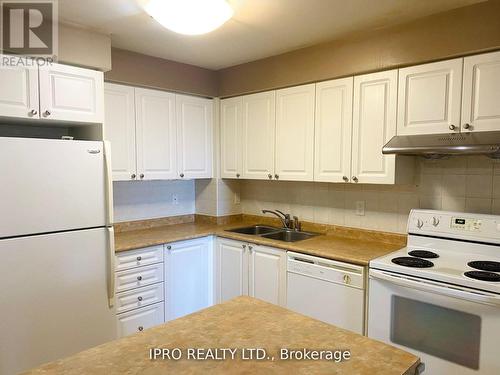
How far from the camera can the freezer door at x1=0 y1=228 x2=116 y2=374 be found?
200 centimetres

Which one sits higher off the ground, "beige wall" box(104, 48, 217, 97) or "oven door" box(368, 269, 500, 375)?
"beige wall" box(104, 48, 217, 97)

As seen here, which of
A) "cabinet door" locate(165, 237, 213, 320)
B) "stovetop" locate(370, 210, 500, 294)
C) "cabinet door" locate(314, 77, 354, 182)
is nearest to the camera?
"stovetop" locate(370, 210, 500, 294)

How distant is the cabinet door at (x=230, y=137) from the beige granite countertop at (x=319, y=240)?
1.88ft

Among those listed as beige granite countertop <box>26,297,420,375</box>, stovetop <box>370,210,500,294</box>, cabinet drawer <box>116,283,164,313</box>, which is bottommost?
cabinet drawer <box>116,283,164,313</box>

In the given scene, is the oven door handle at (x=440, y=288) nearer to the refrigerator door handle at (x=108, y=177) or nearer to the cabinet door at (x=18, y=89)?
the refrigerator door handle at (x=108, y=177)

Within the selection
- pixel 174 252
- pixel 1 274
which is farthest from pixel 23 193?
pixel 174 252

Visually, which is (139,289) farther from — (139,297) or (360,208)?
(360,208)

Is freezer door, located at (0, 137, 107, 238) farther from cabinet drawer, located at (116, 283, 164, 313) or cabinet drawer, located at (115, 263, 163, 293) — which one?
cabinet drawer, located at (116, 283, 164, 313)

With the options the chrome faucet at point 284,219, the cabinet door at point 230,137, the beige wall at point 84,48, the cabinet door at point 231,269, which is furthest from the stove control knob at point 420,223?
the beige wall at point 84,48

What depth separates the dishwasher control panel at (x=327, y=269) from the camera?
7.51ft

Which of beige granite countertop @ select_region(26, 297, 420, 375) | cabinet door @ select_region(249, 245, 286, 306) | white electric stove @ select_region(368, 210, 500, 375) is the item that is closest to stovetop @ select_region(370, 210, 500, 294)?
white electric stove @ select_region(368, 210, 500, 375)

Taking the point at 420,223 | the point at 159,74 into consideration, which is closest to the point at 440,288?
the point at 420,223

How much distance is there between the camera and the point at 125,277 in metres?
2.67

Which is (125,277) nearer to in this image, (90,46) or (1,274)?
(1,274)
